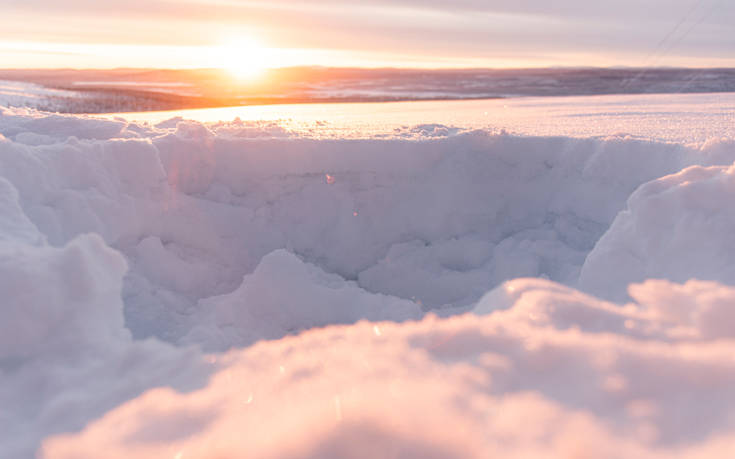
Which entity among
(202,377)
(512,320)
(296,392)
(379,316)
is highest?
(512,320)

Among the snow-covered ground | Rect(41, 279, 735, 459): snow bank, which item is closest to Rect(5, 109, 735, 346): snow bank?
the snow-covered ground

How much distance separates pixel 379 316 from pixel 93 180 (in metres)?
2.81

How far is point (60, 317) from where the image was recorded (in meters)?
2.37

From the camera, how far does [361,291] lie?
4.80 metres

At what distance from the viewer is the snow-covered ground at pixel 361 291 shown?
1.41m

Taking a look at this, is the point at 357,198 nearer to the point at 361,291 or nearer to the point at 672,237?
the point at 361,291

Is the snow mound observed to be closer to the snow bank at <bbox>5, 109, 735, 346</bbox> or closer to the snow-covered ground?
the snow-covered ground

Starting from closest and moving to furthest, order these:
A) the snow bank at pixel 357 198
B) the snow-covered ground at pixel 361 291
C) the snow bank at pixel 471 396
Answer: the snow bank at pixel 471 396 < the snow-covered ground at pixel 361 291 < the snow bank at pixel 357 198

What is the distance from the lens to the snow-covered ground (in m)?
1.41

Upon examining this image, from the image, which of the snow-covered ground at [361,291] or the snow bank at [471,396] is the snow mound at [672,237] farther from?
the snow bank at [471,396]

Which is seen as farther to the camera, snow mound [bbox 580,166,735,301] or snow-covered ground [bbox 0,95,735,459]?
snow mound [bbox 580,166,735,301]

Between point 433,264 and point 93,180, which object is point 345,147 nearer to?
point 433,264

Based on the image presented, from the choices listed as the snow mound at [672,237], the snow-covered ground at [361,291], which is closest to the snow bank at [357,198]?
the snow-covered ground at [361,291]

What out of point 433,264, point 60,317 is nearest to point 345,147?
point 433,264
